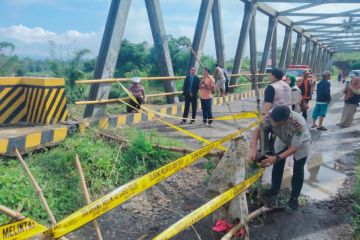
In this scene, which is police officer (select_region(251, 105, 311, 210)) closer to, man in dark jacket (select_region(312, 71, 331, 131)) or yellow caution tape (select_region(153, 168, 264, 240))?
yellow caution tape (select_region(153, 168, 264, 240))

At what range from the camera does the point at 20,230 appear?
1.98 metres

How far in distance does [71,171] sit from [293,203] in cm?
291

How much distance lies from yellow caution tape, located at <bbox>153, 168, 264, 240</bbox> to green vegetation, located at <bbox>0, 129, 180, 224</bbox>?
1.73 m

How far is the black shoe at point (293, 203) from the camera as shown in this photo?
425cm

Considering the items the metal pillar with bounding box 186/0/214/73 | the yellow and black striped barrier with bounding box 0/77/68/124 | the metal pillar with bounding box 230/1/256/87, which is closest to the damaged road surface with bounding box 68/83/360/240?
the yellow and black striped barrier with bounding box 0/77/68/124

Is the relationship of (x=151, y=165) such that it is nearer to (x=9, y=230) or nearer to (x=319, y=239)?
(x=319, y=239)

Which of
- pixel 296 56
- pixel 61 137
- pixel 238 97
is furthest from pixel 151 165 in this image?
pixel 296 56

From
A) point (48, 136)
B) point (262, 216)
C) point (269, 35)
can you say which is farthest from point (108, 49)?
point (269, 35)

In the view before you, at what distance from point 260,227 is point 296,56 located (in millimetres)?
26342

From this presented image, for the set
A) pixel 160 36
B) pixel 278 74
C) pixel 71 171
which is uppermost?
pixel 160 36

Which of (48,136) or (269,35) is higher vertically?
(269,35)

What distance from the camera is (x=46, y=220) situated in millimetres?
3740

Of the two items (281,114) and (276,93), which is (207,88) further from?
(281,114)

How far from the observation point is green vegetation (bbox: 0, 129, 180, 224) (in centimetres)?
379
